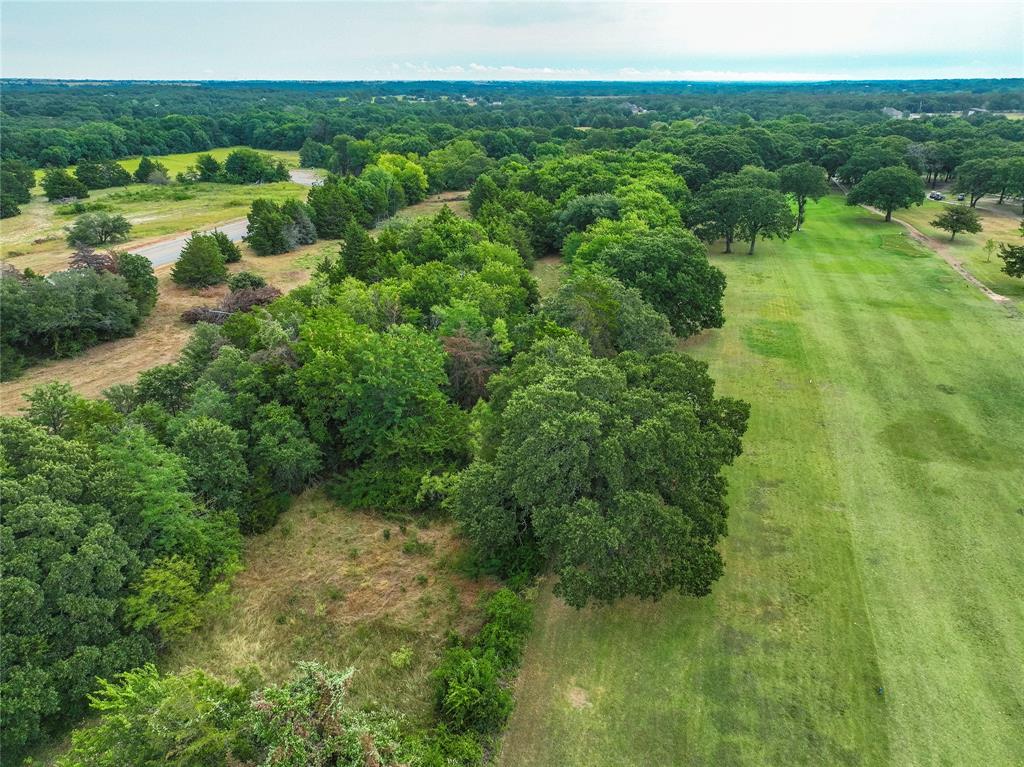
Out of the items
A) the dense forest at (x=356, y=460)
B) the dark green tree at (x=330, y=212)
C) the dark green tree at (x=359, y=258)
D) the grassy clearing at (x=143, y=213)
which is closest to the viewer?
the dense forest at (x=356, y=460)

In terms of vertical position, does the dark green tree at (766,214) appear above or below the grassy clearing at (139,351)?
above

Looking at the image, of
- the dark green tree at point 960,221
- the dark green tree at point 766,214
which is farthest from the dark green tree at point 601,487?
the dark green tree at point 960,221

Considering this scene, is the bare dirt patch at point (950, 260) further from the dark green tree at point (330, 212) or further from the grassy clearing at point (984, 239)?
the dark green tree at point (330, 212)

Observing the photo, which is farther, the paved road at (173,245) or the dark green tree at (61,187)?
the dark green tree at (61,187)

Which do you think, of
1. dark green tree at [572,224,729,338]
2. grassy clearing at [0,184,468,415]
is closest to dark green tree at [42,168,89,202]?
grassy clearing at [0,184,468,415]

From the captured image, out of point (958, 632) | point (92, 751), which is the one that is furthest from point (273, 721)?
point (958, 632)

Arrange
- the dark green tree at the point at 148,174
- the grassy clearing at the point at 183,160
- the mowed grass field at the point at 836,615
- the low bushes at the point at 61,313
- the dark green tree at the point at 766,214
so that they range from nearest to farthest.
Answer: the mowed grass field at the point at 836,615 < the low bushes at the point at 61,313 < the dark green tree at the point at 766,214 < the dark green tree at the point at 148,174 < the grassy clearing at the point at 183,160

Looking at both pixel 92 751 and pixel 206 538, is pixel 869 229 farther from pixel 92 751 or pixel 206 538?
pixel 92 751

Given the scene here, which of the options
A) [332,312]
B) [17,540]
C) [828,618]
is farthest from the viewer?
[332,312]

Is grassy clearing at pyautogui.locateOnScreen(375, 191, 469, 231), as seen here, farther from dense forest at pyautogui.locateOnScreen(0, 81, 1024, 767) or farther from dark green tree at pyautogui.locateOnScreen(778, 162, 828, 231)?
dark green tree at pyautogui.locateOnScreen(778, 162, 828, 231)
